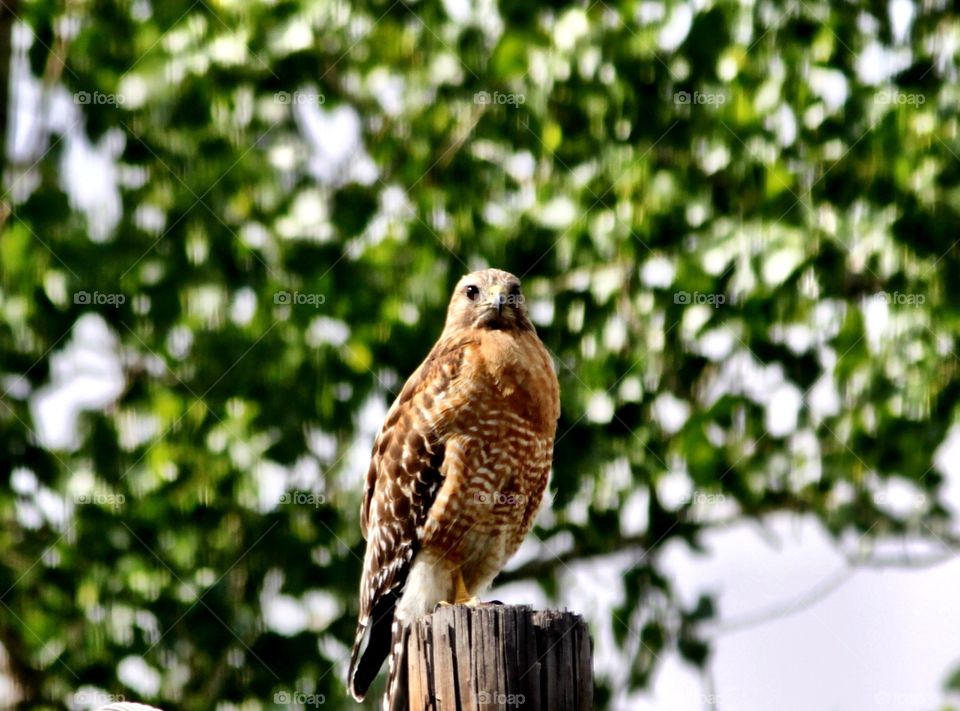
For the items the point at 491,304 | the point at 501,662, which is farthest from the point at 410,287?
the point at 501,662

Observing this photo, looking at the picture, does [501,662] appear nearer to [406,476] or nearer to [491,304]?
[406,476]

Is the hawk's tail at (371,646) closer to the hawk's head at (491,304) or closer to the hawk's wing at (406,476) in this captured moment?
the hawk's wing at (406,476)

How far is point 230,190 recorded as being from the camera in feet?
21.8

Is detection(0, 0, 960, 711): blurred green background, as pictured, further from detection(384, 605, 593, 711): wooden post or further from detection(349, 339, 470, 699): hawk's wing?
detection(384, 605, 593, 711): wooden post

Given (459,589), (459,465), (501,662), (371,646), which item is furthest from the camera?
(459,589)

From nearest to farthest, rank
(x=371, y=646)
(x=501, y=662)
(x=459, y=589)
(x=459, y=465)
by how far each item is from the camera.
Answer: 1. (x=501, y=662)
2. (x=371, y=646)
3. (x=459, y=465)
4. (x=459, y=589)

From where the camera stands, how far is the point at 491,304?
188 inches

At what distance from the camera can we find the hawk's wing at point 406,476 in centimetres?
458

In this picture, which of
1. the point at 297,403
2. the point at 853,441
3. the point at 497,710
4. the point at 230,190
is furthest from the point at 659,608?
the point at 497,710

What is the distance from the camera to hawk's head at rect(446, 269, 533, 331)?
477 cm

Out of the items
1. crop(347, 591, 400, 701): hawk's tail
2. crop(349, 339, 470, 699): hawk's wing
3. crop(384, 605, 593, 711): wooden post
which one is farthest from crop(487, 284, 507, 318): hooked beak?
crop(384, 605, 593, 711): wooden post

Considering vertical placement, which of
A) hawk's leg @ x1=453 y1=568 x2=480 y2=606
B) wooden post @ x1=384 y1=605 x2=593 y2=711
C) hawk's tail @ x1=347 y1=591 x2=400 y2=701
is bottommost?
wooden post @ x1=384 y1=605 x2=593 y2=711

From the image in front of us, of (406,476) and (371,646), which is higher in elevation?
(406,476)

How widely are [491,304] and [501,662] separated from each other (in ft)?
7.62
